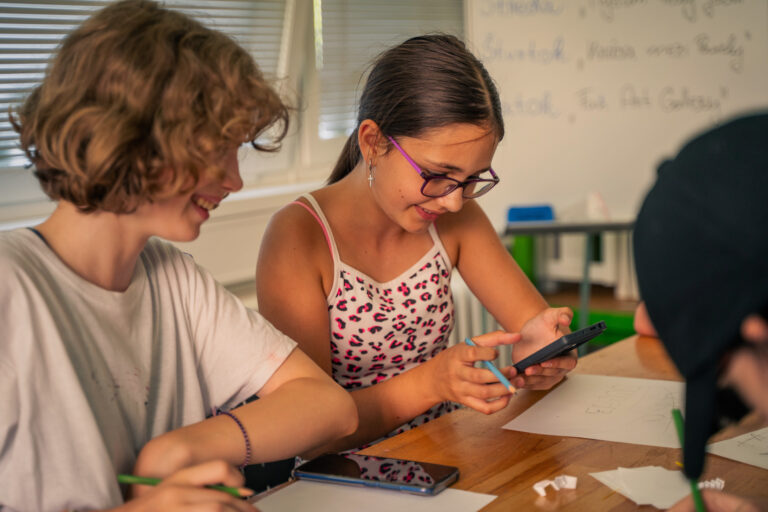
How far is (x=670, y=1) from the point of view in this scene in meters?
2.77

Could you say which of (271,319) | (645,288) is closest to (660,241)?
(645,288)

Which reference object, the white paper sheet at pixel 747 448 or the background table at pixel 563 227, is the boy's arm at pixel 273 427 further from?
the background table at pixel 563 227

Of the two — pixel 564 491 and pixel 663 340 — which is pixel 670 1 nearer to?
pixel 564 491

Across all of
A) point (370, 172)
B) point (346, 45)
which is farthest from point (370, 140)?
point (346, 45)

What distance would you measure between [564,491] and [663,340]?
0.44 meters

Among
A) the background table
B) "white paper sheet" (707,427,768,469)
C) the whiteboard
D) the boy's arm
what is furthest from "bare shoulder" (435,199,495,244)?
the whiteboard

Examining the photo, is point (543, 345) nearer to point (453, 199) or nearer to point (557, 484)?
point (453, 199)

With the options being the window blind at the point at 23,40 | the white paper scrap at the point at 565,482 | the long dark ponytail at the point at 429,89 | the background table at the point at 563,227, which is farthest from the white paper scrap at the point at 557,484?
the background table at the point at 563,227

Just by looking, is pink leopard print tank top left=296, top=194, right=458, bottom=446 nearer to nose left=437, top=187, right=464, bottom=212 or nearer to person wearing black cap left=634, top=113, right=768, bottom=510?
nose left=437, top=187, right=464, bottom=212

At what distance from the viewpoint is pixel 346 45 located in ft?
10.9

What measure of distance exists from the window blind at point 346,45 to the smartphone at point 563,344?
1955 mm

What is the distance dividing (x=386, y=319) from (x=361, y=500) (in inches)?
25.1

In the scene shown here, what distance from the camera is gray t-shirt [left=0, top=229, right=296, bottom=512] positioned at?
94cm

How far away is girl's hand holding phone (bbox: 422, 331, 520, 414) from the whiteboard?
167 centimetres
